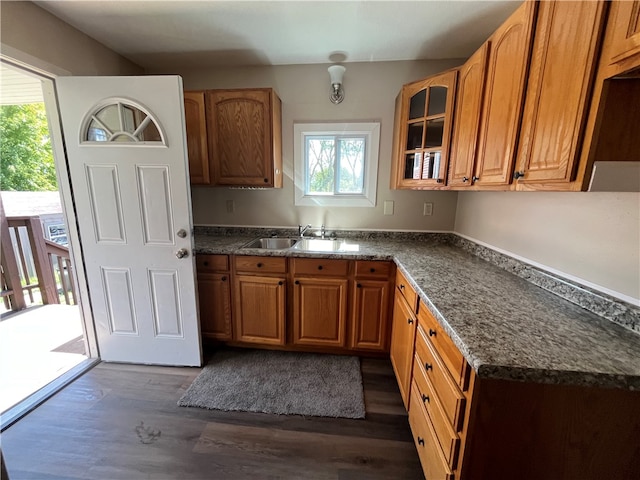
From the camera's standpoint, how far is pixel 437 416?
1.01m

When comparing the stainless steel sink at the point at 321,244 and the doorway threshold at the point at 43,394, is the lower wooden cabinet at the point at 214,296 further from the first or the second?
the doorway threshold at the point at 43,394

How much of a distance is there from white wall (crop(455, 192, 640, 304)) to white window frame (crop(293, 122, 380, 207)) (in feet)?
3.17

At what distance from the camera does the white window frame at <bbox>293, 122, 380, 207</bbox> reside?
7.40 ft

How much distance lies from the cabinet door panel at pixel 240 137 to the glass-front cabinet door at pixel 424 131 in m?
1.07

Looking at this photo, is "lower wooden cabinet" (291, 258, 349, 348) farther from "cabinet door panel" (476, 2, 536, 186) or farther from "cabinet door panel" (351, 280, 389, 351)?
"cabinet door panel" (476, 2, 536, 186)

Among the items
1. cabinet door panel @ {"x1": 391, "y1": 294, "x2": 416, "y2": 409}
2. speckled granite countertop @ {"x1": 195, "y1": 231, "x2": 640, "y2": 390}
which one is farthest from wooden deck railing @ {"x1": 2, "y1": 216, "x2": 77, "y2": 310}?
speckled granite countertop @ {"x1": 195, "y1": 231, "x2": 640, "y2": 390}

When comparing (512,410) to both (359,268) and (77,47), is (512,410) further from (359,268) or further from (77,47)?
(77,47)

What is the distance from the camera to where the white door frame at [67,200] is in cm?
164

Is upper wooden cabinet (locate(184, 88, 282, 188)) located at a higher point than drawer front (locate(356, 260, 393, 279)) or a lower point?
higher

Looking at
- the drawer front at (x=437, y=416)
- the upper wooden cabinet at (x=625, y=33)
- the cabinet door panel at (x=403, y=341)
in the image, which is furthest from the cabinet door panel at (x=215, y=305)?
the upper wooden cabinet at (x=625, y=33)

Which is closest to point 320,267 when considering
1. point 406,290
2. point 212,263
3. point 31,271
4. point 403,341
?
point 406,290

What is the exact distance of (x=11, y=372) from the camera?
1.84 metres

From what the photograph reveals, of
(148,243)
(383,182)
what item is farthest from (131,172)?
(383,182)

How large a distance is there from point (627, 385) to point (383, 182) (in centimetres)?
190
